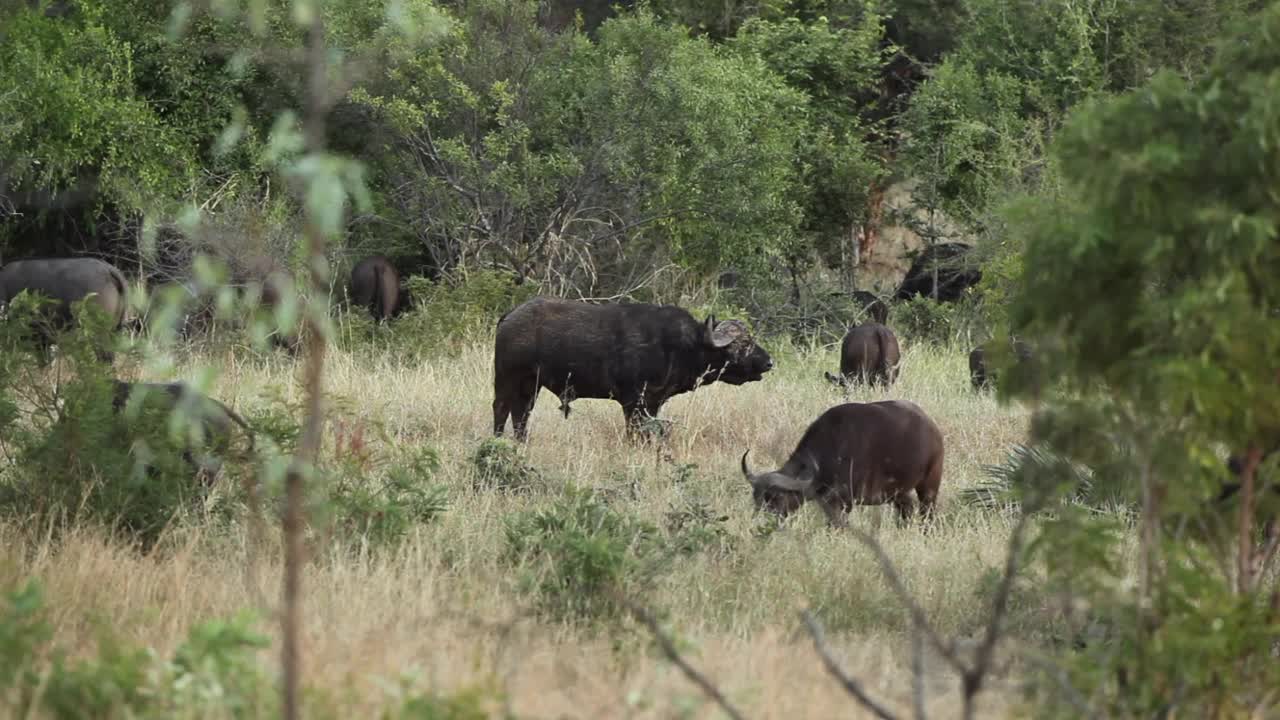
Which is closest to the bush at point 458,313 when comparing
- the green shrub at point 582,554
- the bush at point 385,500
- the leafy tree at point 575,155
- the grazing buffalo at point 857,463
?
the leafy tree at point 575,155

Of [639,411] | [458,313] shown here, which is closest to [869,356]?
[639,411]

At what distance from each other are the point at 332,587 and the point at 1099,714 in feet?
10.6

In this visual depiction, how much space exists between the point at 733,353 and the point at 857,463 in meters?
3.56

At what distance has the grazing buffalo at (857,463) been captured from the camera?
954 centimetres

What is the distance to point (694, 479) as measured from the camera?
420 inches

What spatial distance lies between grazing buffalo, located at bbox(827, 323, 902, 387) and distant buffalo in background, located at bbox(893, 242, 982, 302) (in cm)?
762

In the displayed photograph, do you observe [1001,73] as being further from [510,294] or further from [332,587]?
[332,587]

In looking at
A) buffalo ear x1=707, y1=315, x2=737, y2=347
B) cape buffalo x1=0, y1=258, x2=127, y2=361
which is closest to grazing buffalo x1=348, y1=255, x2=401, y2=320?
cape buffalo x1=0, y1=258, x2=127, y2=361

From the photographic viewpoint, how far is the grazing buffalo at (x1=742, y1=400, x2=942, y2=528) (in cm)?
954

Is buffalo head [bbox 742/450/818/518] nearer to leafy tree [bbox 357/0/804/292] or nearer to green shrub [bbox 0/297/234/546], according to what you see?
green shrub [bbox 0/297/234/546]

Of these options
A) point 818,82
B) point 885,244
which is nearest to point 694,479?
point 818,82

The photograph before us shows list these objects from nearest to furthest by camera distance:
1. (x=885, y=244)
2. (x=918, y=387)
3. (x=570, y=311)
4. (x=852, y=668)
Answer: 1. (x=852, y=668)
2. (x=570, y=311)
3. (x=918, y=387)
4. (x=885, y=244)

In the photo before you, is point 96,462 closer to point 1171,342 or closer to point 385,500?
point 385,500

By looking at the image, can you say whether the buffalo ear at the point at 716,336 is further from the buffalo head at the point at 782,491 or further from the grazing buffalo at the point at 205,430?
the grazing buffalo at the point at 205,430
